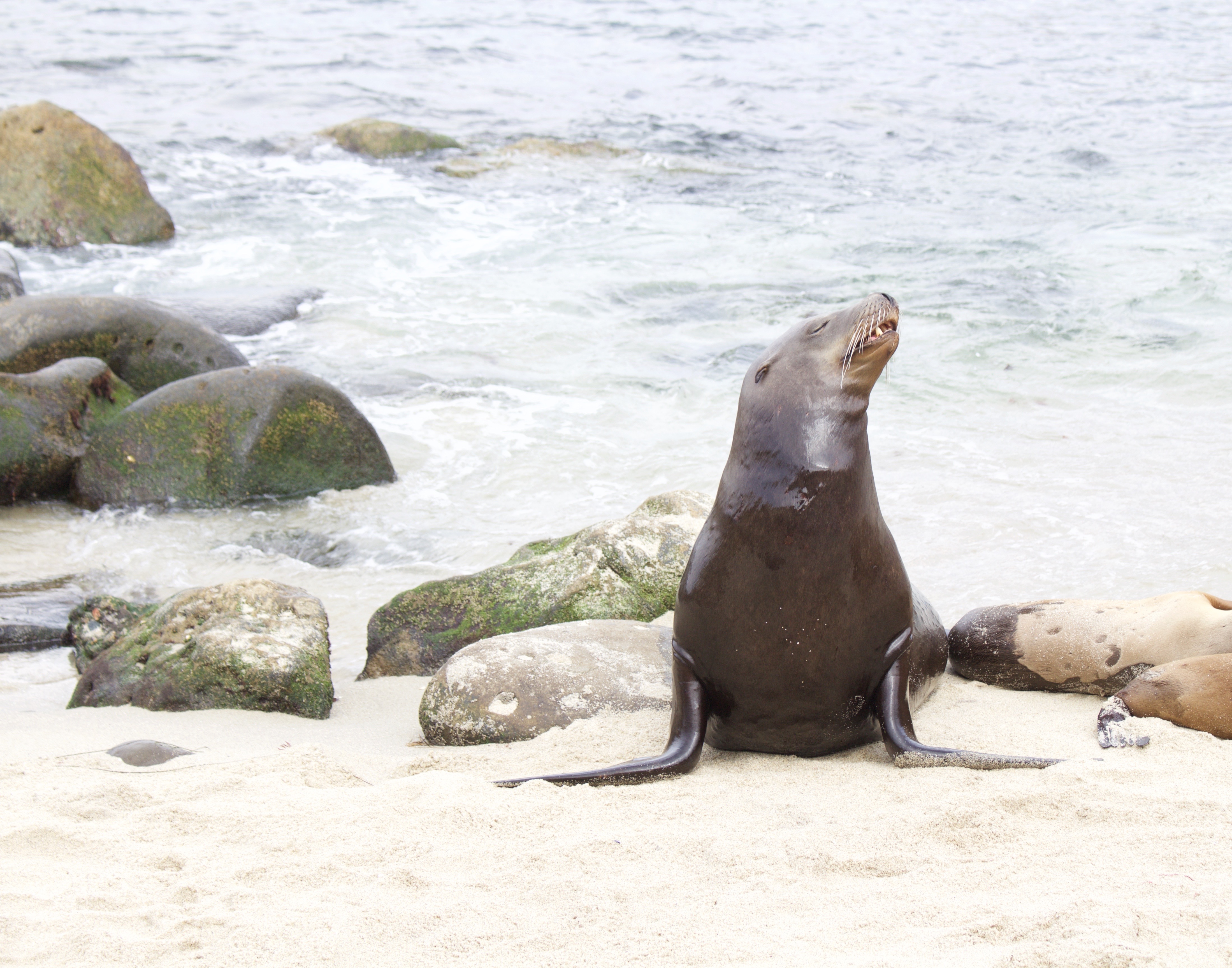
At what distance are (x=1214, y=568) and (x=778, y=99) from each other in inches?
718

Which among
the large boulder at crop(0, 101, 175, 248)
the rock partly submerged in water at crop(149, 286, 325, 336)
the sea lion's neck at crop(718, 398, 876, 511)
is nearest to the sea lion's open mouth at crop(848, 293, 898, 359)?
the sea lion's neck at crop(718, 398, 876, 511)

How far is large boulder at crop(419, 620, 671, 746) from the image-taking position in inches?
167

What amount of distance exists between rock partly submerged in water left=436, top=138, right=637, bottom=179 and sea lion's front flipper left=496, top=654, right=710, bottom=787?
14966 millimetres

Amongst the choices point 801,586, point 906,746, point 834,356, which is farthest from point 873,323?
point 906,746

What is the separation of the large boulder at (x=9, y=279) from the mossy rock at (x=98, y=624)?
19.0 ft

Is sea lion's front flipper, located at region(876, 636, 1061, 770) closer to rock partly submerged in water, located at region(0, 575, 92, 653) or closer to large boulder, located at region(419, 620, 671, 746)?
large boulder, located at region(419, 620, 671, 746)

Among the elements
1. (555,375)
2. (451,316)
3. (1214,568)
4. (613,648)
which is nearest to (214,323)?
(451,316)

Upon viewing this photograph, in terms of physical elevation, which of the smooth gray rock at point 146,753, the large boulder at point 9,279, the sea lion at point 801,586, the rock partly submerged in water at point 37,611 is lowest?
the rock partly submerged in water at point 37,611

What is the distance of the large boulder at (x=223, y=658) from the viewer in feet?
15.1

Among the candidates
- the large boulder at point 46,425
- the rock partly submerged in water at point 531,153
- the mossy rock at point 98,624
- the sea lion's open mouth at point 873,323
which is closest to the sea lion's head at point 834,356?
the sea lion's open mouth at point 873,323

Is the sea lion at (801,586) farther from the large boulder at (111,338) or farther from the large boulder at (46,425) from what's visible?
the large boulder at (111,338)

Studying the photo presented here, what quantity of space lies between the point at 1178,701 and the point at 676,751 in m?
1.59

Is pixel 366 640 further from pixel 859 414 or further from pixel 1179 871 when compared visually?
pixel 1179 871

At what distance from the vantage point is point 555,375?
33.9 ft
